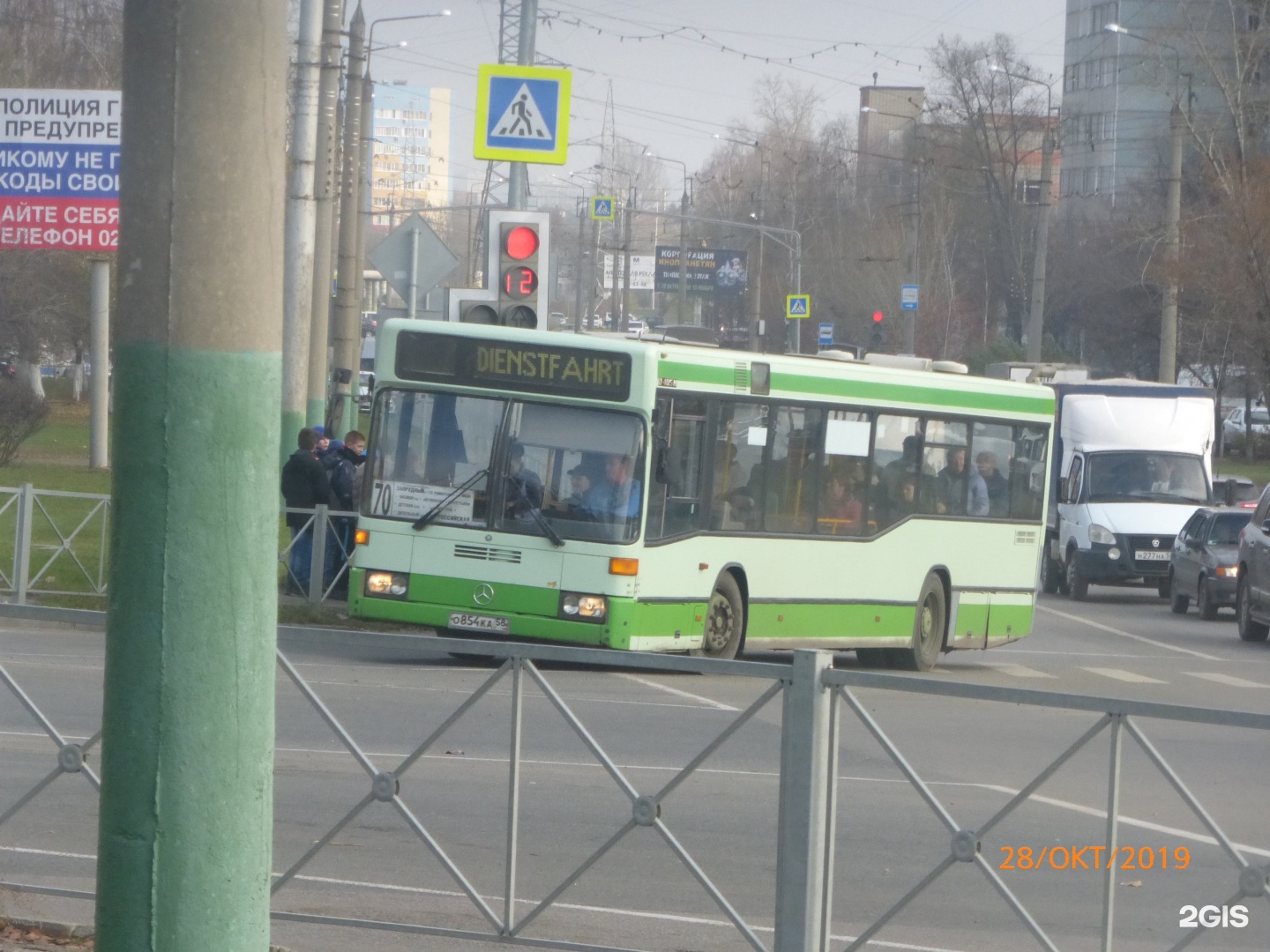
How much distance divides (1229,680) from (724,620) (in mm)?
5727

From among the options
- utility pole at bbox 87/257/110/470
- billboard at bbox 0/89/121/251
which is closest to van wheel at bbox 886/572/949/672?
billboard at bbox 0/89/121/251

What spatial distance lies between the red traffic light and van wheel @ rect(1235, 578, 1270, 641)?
10.8 meters

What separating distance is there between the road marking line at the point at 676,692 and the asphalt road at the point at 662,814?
0.01m

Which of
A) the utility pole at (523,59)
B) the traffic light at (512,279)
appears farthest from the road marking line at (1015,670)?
the utility pole at (523,59)

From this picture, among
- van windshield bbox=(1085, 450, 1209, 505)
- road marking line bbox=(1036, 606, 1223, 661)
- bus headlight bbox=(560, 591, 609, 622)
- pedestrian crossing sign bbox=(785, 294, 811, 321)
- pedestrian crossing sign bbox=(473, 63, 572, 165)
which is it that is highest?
pedestrian crossing sign bbox=(473, 63, 572, 165)

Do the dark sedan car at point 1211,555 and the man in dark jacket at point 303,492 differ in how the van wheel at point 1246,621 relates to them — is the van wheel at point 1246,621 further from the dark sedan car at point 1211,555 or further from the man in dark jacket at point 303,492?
the man in dark jacket at point 303,492

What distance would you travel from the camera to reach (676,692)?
5.24m

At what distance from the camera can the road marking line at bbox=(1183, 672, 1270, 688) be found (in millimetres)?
16500

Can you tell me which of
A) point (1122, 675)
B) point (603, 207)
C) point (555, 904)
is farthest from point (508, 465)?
point (603, 207)

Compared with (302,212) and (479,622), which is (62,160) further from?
(479,622)

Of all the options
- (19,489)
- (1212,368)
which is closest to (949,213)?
(1212,368)

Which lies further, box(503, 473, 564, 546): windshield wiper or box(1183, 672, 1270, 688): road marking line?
box(1183, 672, 1270, 688): road marking line

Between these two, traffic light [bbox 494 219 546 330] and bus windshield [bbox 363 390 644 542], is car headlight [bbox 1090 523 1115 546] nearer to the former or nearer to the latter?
traffic light [bbox 494 219 546 330]

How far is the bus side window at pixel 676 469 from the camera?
1354 cm
